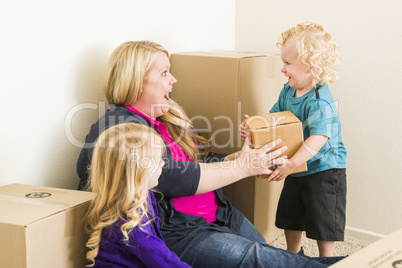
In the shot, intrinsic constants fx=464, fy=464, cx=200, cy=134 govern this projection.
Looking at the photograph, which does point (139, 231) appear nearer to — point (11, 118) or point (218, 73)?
point (11, 118)

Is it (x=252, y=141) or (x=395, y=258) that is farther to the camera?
(x=252, y=141)

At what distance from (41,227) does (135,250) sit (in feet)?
0.74

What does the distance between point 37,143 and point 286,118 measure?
2.60ft

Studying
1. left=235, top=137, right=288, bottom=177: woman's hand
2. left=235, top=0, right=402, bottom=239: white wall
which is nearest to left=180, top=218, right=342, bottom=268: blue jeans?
left=235, top=137, right=288, bottom=177: woman's hand

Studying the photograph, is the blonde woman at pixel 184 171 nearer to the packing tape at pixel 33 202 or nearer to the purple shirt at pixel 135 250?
the purple shirt at pixel 135 250

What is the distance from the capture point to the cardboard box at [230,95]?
178 cm

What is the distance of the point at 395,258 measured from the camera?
1.02 metres

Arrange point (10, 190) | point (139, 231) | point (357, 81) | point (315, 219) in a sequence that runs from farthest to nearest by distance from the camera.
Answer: point (357, 81) → point (315, 219) → point (10, 190) → point (139, 231)

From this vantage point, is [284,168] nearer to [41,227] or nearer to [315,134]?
[315,134]

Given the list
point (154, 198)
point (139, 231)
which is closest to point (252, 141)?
point (154, 198)

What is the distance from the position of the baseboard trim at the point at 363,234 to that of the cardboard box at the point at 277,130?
87 cm

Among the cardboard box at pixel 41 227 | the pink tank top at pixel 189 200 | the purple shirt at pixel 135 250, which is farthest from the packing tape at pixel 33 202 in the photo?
the pink tank top at pixel 189 200

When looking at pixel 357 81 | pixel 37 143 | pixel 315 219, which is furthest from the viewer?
pixel 357 81

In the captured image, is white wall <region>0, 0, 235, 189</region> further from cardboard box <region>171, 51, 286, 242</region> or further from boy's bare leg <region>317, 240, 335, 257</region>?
boy's bare leg <region>317, 240, 335, 257</region>
